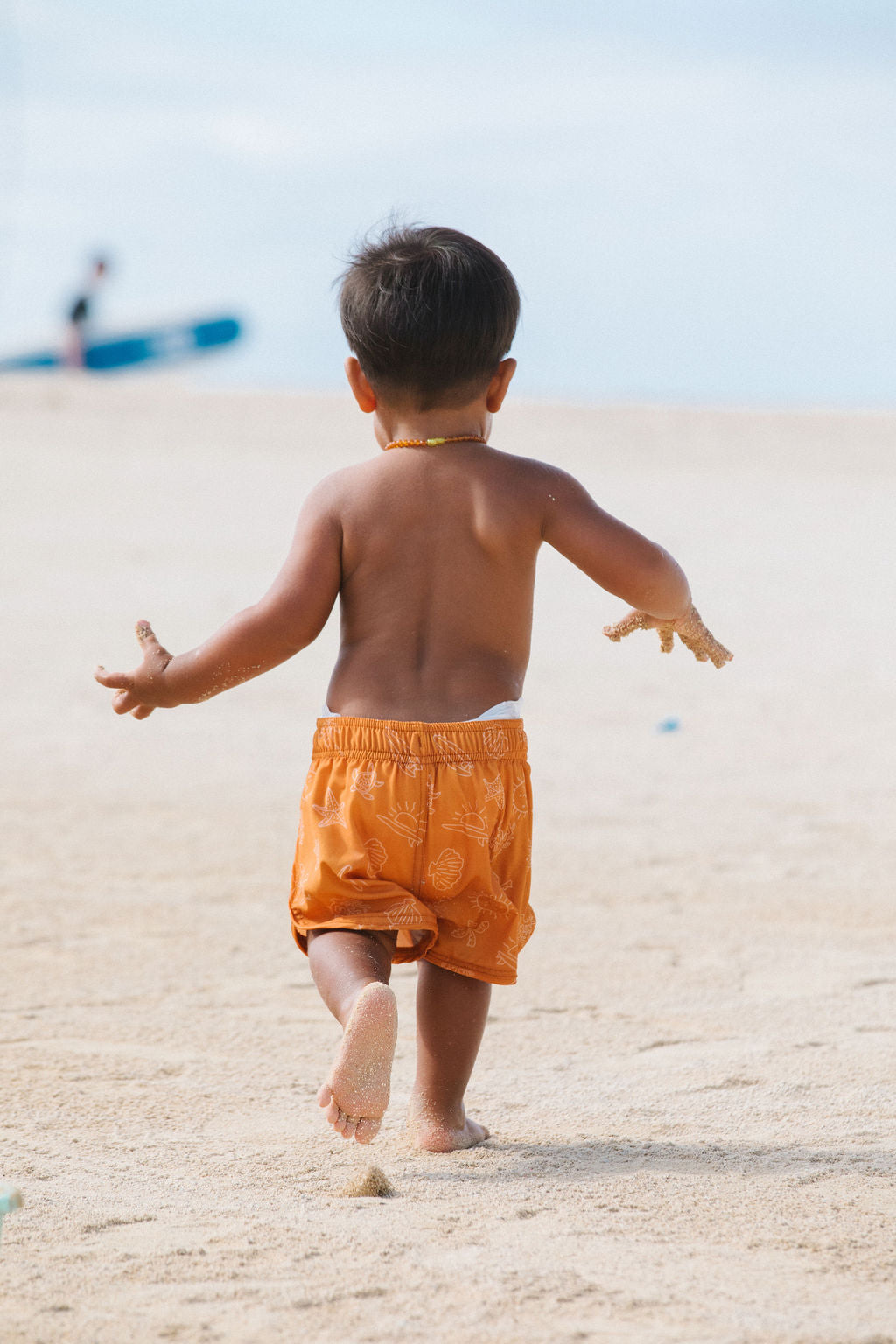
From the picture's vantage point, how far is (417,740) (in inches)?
88.4

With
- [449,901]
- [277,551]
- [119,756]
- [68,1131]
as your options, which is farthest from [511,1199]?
[277,551]

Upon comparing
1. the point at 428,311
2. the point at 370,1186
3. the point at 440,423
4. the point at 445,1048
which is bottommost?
the point at 370,1186

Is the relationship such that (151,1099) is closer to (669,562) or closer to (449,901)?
(449,901)

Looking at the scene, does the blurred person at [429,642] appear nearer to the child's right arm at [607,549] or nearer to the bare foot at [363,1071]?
the child's right arm at [607,549]

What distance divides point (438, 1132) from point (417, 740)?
623mm

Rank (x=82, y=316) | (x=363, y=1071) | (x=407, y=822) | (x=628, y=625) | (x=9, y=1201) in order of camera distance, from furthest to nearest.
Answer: (x=82, y=316)
(x=628, y=625)
(x=407, y=822)
(x=363, y=1071)
(x=9, y=1201)

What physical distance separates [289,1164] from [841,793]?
3.37 meters

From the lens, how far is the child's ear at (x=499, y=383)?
7.73ft

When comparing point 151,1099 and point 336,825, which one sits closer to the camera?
point 336,825

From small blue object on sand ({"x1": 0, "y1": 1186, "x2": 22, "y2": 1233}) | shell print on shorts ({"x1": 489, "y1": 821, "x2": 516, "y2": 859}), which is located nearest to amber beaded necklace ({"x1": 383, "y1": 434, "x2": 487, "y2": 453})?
shell print on shorts ({"x1": 489, "y1": 821, "x2": 516, "y2": 859})

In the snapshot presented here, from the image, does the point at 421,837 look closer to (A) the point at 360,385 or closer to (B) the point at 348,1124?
(B) the point at 348,1124

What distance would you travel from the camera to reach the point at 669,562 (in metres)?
2.35

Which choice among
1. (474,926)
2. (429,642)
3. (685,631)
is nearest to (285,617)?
(429,642)

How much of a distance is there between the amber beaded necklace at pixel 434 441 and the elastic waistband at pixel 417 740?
44 cm
